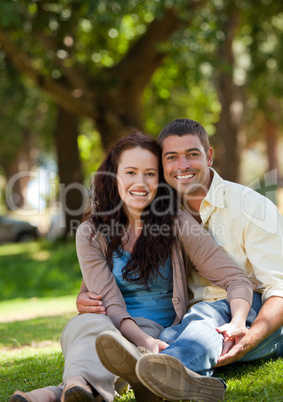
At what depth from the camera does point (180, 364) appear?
2.76 m

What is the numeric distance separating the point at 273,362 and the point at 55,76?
10.1 meters

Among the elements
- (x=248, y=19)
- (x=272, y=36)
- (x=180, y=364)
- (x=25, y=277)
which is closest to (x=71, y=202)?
(x=25, y=277)

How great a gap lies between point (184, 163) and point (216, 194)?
0.98ft

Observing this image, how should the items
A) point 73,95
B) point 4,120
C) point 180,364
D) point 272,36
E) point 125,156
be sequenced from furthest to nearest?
point 4,120, point 272,36, point 73,95, point 125,156, point 180,364

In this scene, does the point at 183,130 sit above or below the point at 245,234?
above

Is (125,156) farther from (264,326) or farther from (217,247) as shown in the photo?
(264,326)

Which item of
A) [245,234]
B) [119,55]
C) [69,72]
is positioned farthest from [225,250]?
[119,55]

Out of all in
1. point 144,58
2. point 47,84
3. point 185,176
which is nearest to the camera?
point 185,176

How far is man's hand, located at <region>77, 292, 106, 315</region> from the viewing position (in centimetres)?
344

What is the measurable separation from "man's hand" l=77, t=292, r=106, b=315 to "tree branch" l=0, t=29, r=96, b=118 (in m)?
9.14

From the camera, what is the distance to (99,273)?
363 cm

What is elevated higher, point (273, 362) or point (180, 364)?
point (180, 364)

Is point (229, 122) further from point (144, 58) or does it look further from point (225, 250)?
point (225, 250)

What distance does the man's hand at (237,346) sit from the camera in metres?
3.20
